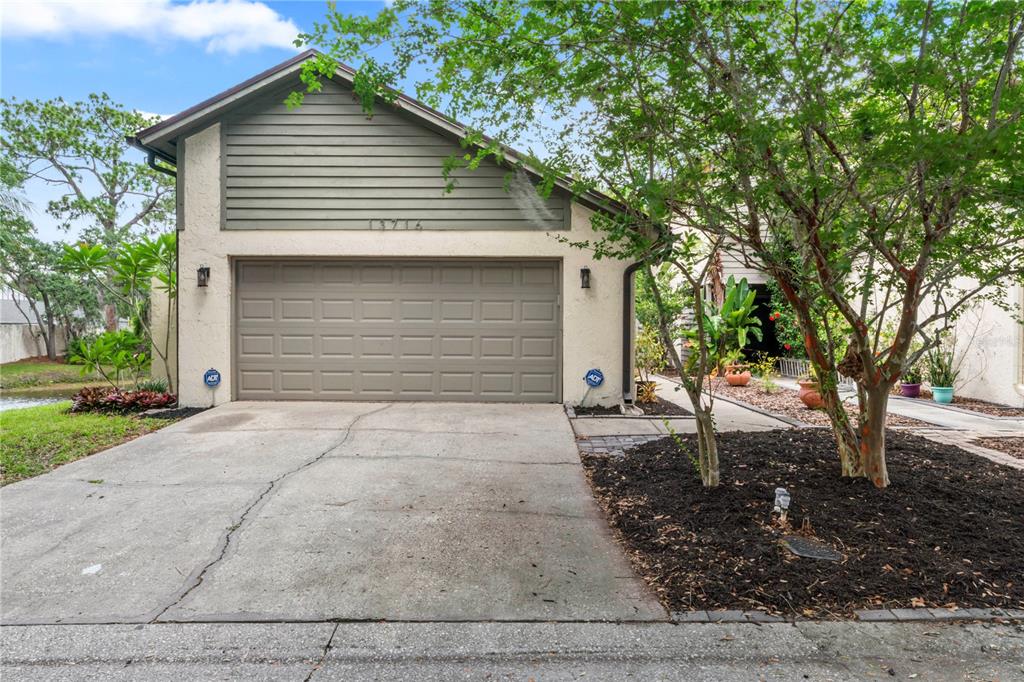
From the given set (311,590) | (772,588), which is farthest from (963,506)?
(311,590)

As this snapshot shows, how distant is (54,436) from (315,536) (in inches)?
188

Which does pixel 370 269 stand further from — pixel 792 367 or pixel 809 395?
pixel 792 367

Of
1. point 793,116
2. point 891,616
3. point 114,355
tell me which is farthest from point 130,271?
point 891,616

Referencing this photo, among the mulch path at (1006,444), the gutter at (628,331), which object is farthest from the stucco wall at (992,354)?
the gutter at (628,331)

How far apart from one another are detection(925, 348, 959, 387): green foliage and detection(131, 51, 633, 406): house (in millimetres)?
5677

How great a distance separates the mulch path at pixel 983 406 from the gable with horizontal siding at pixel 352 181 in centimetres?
680

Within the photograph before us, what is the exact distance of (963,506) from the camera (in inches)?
147

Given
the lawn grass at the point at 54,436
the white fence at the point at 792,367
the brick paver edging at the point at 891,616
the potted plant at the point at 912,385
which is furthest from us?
the white fence at the point at 792,367

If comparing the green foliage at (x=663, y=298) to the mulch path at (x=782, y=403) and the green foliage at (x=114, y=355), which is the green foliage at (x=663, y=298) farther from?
the green foliage at (x=114, y=355)

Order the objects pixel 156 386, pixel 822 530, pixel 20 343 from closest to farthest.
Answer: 1. pixel 822 530
2. pixel 156 386
3. pixel 20 343

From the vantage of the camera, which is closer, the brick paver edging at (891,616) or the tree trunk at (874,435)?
the brick paver edging at (891,616)

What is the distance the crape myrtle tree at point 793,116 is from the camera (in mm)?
3023

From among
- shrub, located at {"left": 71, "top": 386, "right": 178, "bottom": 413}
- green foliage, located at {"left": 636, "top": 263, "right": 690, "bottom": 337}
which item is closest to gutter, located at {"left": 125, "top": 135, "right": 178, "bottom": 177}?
shrub, located at {"left": 71, "top": 386, "right": 178, "bottom": 413}

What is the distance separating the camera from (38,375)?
55.7ft
